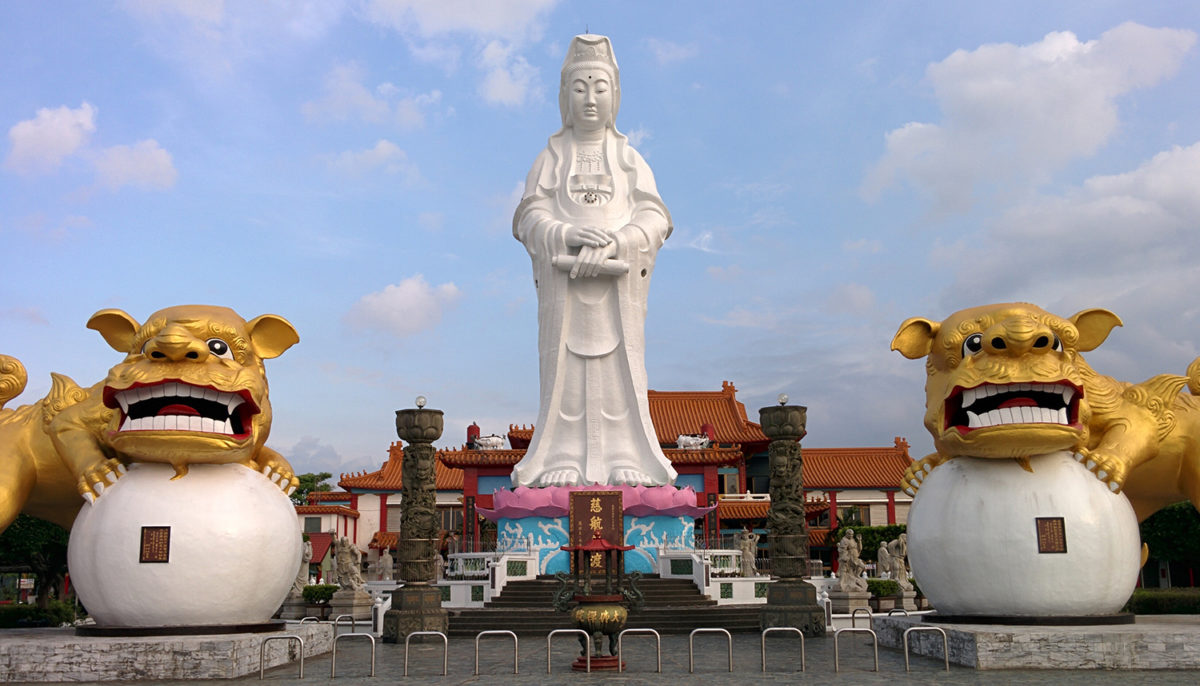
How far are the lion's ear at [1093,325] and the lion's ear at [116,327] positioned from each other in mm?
10183

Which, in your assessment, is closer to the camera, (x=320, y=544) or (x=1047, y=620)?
(x=1047, y=620)

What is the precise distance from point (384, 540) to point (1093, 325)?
29.5m

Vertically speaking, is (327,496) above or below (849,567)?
above

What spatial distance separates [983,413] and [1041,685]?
273cm

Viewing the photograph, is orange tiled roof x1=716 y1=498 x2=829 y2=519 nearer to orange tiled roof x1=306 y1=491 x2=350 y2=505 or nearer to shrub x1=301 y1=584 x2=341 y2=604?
shrub x1=301 y1=584 x2=341 y2=604

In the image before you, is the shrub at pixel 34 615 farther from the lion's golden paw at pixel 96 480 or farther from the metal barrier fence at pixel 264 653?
the metal barrier fence at pixel 264 653

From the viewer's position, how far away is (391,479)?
37.1 m

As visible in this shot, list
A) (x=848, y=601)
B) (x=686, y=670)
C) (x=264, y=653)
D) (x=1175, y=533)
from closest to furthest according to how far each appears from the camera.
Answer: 1. (x=264, y=653)
2. (x=686, y=670)
3. (x=848, y=601)
4. (x=1175, y=533)

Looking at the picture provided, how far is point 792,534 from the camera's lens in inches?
562

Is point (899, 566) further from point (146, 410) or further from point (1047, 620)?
point (146, 410)

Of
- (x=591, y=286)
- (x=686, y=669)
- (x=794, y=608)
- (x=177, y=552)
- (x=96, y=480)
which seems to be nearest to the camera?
(x=177, y=552)

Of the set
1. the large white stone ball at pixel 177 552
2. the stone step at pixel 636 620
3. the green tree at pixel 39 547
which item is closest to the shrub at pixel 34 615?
the green tree at pixel 39 547

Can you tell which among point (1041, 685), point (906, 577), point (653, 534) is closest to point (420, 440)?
point (653, 534)

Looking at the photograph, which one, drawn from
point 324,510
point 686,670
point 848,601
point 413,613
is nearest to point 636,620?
point 413,613
